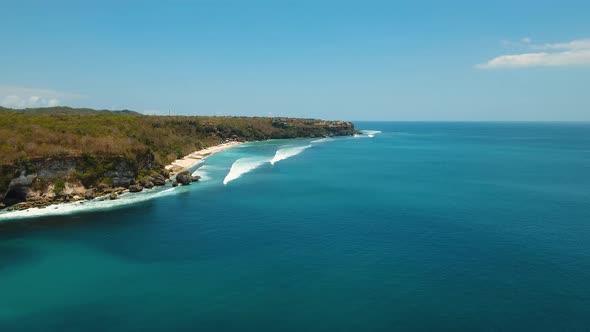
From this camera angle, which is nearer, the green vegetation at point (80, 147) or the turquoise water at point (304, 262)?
the turquoise water at point (304, 262)

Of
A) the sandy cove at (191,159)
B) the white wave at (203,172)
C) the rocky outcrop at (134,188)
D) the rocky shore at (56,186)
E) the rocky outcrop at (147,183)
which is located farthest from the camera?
the sandy cove at (191,159)

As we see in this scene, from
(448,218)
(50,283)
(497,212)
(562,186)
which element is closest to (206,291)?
(50,283)

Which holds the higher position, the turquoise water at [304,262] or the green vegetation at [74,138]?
the green vegetation at [74,138]

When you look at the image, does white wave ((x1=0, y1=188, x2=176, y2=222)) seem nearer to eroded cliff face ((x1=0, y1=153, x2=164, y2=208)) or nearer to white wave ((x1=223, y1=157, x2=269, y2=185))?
eroded cliff face ((x1=0, y1=153, x2=164, y2=208))

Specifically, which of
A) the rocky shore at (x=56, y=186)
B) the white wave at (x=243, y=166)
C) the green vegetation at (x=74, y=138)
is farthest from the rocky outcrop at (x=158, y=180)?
the white wave at (x=243, y=166)

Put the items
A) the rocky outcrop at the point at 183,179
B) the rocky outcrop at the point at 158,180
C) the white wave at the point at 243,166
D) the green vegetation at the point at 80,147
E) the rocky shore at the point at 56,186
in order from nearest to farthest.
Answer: the rocky shore at the point at 56,186 → the green vegetation at the point at 80,147 → the rocky outcrop at the point at 158,180 → the rocky outcrop at the point at 183,179 → the white wave at the point at 243,166

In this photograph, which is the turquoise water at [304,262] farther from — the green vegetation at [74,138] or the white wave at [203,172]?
the white wave at [203,172]

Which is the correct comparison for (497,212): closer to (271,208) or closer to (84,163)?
(271,208)
